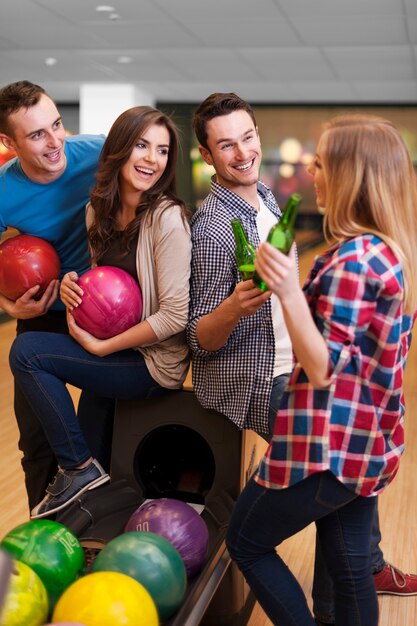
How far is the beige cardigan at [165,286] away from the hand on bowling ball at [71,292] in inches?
6.4

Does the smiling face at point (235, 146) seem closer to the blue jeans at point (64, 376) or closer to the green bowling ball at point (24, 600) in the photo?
the blue jeans at point (64, 376)

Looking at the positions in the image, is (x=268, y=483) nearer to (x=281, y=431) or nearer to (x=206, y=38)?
(x=281, y=431)

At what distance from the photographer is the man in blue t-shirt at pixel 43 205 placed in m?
2.27

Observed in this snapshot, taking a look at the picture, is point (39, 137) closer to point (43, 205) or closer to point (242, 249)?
point (43, 205)

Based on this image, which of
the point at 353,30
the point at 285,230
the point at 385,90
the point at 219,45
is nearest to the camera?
the point at 285,230

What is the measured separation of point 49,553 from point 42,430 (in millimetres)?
Answer: 776

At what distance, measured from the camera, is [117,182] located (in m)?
2.15

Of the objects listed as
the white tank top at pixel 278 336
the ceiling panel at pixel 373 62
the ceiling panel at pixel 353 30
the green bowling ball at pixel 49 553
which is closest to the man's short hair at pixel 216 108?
the white tank top at pixel 278 336

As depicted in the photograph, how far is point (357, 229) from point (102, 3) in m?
5.20

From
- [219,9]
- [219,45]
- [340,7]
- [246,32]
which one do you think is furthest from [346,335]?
[219,45]

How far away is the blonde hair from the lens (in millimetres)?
1483

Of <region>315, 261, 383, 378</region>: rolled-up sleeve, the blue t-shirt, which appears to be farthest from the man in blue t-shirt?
<region>315, 261, 383, 378</region>: rolled-up sleeve

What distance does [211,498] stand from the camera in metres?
2.28

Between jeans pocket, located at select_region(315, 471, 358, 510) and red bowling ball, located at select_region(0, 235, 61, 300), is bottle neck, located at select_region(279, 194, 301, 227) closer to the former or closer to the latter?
jeans pocket, located at select_region(315, 471, 358, 510)
